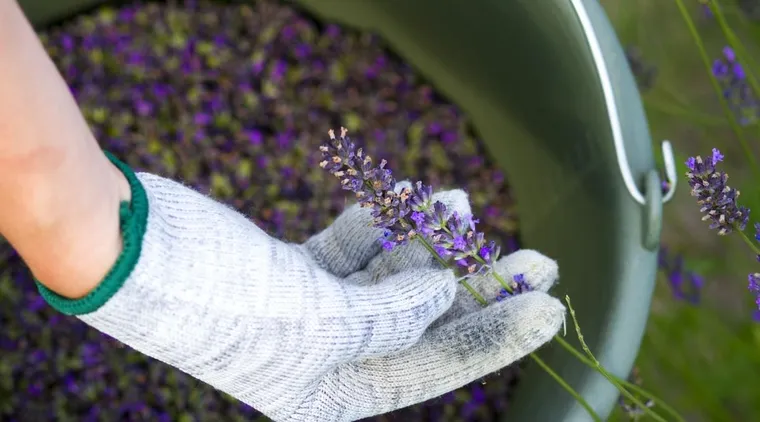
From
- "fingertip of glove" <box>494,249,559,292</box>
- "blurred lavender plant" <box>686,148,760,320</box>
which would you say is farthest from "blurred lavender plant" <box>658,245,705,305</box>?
"blurred lavender plant" <box>686,148,760,320</box>

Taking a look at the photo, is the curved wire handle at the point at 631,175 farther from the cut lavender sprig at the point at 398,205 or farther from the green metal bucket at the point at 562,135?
the cut lavender sprig at the point at 398,205

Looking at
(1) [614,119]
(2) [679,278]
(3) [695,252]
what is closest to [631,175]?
(1) [614,119]

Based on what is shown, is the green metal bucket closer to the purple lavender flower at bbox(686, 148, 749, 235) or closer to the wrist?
the purple lavender flower at bbox(686, 148, 749, 235)

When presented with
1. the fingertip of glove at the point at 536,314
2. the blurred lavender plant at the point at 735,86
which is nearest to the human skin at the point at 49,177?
the fingertip of glove at the point at 536,314

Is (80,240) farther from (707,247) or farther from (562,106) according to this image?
(707,247)

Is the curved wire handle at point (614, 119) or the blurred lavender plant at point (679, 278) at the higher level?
the curved wire handle at point (614, 119)

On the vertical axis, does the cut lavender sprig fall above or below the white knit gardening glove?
above
